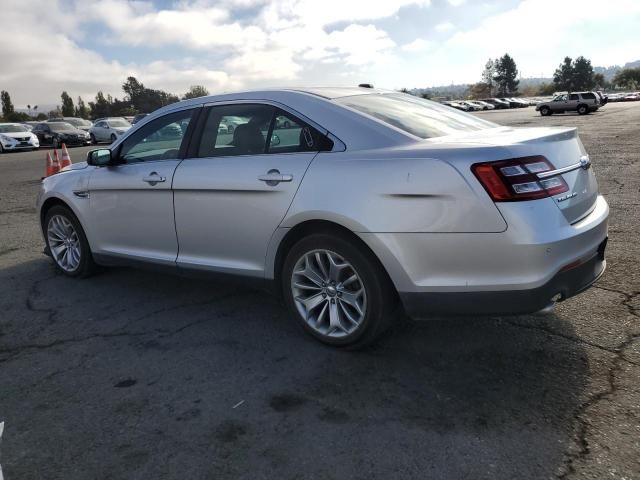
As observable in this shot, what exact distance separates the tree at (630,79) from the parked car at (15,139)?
441ft

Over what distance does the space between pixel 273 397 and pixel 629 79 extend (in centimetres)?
15358

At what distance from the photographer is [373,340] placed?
343 centimetres

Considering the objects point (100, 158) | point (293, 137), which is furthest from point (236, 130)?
point (100, 158)

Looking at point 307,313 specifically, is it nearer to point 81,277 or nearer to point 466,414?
point 466,414

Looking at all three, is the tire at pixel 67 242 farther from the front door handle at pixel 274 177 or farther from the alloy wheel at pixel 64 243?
the front door handle at pixel 274 177

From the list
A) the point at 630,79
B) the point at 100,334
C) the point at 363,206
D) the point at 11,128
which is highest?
the point at 11,128

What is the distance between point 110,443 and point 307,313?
57.0 inches

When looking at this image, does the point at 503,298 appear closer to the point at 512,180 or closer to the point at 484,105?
the point at 512,180

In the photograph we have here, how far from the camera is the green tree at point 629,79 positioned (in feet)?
424

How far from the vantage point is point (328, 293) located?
355 centimetres

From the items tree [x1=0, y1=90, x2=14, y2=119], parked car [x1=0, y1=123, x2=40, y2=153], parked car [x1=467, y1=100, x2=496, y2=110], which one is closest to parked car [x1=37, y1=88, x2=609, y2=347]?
parked car [x1=0, y1=123, x2=40, y2=153]

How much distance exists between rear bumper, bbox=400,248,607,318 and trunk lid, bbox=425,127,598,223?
330 millimetres

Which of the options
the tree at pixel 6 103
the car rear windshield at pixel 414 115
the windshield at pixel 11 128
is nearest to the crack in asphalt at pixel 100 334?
the car rear windshield at pixel 414 115

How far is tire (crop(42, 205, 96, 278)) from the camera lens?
17.1ft
